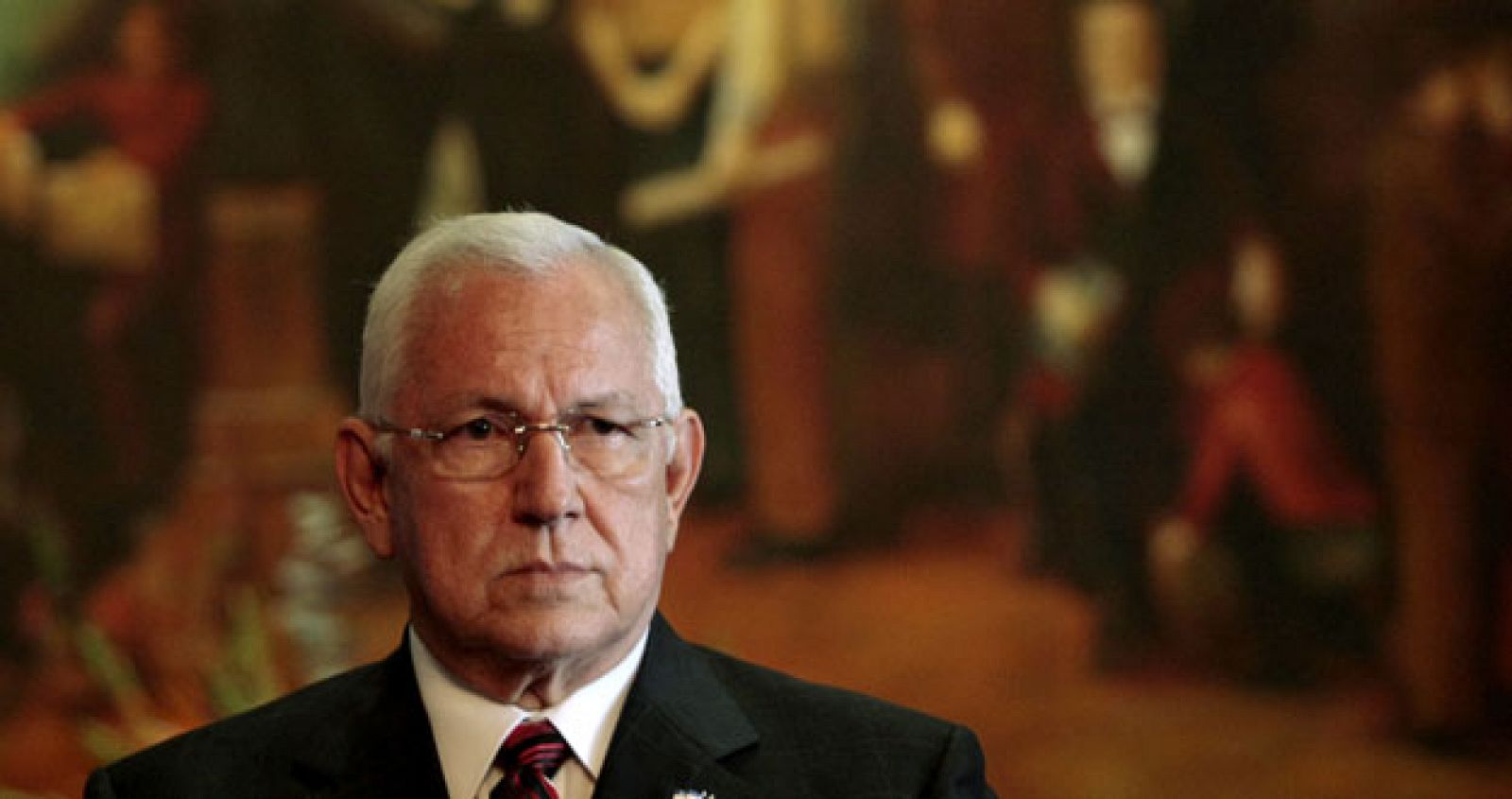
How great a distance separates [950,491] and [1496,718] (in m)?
1.87

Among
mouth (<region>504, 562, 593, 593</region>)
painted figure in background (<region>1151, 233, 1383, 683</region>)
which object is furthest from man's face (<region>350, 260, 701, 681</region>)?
painted figure in background (<region>1151, 233, 1383, 683</region>)

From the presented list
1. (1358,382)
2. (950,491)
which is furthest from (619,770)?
(1358,382)

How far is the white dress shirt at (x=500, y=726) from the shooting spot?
9.27 feet

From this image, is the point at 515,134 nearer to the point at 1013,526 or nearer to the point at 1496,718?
the point at 1013,526

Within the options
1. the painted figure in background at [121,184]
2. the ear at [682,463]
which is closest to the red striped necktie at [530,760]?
the ear at [682,463]

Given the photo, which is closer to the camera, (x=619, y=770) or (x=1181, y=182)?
(x=619, y=770)

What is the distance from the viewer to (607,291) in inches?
112

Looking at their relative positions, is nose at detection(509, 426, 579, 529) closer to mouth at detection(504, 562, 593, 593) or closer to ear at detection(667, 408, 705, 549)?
mouth at detection(504, 562, 593, 593)

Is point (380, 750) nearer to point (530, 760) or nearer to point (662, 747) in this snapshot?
point (530, 760)

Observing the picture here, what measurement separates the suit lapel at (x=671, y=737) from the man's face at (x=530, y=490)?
0.28ft

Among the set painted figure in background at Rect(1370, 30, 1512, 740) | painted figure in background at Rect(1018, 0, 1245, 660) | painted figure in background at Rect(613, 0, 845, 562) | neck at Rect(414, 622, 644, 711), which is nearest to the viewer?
neck at Rect(414, 622, 644, 711)

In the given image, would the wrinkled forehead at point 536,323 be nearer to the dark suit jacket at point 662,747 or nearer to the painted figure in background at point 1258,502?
the dark suit jacket at point 662,747

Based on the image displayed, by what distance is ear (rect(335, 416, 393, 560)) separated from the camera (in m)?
2.94

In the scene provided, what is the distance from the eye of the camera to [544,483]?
2.71 metres
